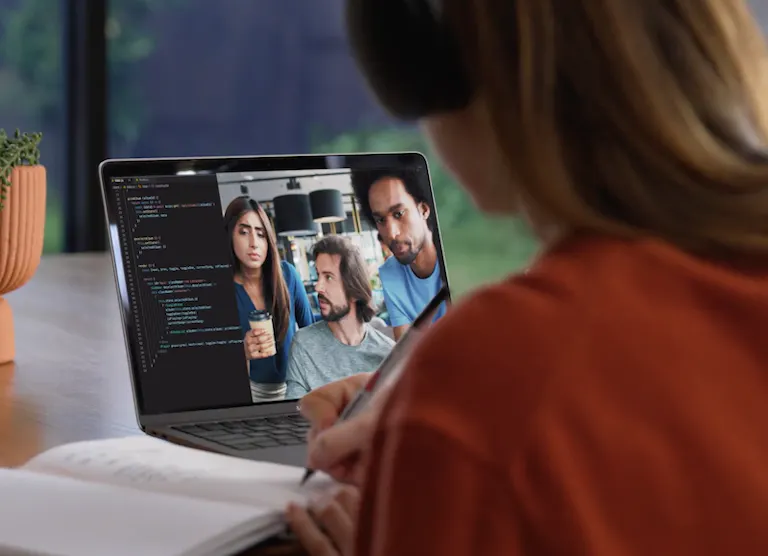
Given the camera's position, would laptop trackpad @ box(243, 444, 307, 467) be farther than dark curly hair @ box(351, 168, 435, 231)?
No

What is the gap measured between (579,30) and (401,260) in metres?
0.68

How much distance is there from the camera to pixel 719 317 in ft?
1.64

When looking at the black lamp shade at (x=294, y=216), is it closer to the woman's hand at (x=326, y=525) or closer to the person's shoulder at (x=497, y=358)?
the woman's hand at (x=326, y=525)

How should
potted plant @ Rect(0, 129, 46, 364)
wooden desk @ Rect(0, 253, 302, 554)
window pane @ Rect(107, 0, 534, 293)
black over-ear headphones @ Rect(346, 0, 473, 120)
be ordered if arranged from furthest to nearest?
window pane @ Rect(107, 0, 534, 293), potted plant @ Rect(0, 129, 46, 364), wooden desk @ Rect(0, 253, 302, 554), black over-ear headphones @ Rect(346, 0, 473, 120)

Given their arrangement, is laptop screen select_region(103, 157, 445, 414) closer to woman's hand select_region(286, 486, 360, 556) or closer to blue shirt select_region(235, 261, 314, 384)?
blue shirt select_region(235, 261, 314, 384)

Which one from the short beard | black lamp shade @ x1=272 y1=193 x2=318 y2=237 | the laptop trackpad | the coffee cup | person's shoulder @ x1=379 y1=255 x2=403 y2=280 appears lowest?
the laptop trackpad

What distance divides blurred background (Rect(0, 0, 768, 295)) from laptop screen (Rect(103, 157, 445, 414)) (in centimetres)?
247

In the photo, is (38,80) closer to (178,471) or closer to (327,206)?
(327,206)

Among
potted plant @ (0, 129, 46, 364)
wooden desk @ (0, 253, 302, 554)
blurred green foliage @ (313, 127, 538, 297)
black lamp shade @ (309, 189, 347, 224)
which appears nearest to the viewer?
blurred green foliage @ (313, 127, 538, 297)

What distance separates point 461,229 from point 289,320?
1.77 m

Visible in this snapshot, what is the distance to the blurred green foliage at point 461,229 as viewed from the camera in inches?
26.3

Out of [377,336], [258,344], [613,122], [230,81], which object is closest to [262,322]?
[258,344]

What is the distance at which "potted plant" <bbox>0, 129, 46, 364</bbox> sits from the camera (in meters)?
1.38

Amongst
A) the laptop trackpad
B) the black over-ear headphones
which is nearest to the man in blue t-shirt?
the laptop trackpad
